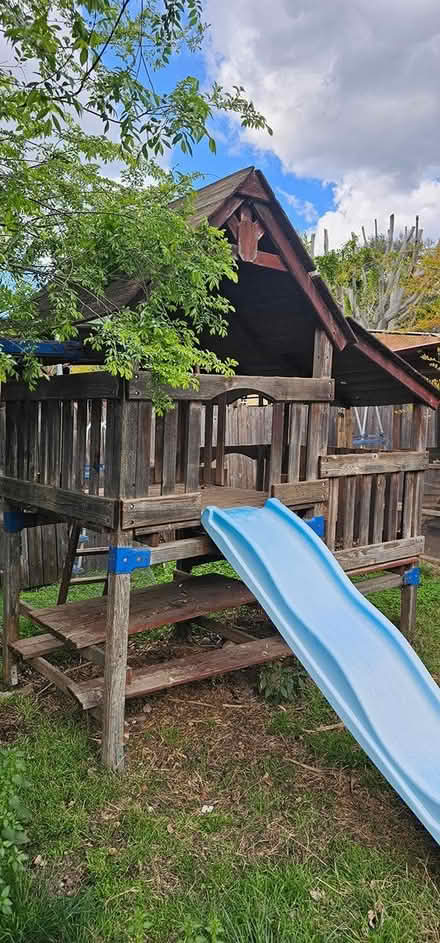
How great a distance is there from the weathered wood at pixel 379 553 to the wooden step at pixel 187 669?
1.06 meters

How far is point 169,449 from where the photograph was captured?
4.79m

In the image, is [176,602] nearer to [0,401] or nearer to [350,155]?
[0,401]

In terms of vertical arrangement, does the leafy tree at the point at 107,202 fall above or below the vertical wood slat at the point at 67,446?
above

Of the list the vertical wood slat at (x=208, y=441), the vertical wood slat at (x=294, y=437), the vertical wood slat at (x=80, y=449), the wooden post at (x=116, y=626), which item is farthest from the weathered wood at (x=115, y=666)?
the vertical wood slat at (x=208, y=441)

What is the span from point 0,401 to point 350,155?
1165 inches

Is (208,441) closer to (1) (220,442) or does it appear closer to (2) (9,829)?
(1) (220,442)

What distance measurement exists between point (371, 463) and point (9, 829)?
4.64 m

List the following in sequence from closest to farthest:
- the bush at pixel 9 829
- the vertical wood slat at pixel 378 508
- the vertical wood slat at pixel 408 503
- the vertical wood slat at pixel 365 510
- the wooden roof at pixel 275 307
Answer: the bush at pixel 9 829, the wooden roof at pixel 275 307, the vertical wood slat at pixel 365 510, the vertical wood slat at pixel 378 508, the vertical wood slat at pixel 408 503

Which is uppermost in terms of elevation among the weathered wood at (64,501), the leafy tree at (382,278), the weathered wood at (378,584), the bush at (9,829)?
the leafy tree at (382,278)

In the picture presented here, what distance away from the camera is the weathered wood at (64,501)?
4.63 metres

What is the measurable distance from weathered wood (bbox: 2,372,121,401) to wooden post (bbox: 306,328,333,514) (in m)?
2.03

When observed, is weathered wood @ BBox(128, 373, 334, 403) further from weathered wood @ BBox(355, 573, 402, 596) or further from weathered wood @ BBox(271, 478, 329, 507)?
weathered wood @ BBox(355, 573, 402, 596)

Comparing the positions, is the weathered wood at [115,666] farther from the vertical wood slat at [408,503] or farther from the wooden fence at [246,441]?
the vertical wood slat at [408,503]

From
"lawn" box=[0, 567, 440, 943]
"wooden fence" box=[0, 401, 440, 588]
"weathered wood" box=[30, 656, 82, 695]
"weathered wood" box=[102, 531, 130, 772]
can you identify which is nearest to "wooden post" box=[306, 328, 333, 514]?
"weathered wood" box=[102, 531, 130, 772]
